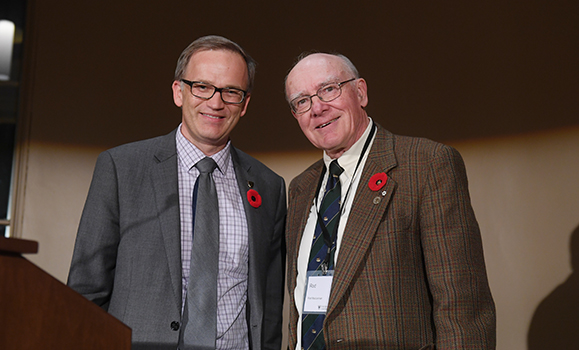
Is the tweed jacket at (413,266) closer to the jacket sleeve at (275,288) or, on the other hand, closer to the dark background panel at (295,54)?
the jacket sleeve at (275,288)

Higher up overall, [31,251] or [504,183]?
[504,183]

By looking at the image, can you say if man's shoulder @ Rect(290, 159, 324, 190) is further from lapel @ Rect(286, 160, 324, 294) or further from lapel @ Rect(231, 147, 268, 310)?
lapel @ Rect(231, 147, 268, 310)

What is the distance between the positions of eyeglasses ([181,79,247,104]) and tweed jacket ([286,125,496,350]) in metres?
0.78

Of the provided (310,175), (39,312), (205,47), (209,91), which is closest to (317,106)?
(310,175)

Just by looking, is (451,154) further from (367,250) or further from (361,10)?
(361,10)

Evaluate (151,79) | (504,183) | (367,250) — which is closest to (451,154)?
(367,250)

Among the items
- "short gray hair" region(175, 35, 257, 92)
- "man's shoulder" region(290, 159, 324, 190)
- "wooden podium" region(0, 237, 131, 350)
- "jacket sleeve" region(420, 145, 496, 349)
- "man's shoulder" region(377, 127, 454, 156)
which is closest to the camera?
"wooden podium" region(0, 237, 131, 350)

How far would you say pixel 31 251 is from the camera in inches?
36.2

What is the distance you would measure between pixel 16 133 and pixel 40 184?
18.8 inches

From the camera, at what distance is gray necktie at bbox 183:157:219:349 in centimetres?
204

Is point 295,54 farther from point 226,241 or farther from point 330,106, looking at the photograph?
point 226,241

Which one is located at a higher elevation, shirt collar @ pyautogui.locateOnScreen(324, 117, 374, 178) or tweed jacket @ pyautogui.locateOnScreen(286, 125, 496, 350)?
shirt collar @ pyautogui.locateOnScreen(324, 117, 374, 178)

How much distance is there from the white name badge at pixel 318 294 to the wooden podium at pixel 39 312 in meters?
1.11

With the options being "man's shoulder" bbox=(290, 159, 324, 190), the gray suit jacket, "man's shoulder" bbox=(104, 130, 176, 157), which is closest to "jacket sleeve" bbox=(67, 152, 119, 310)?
the gray suit jacket
